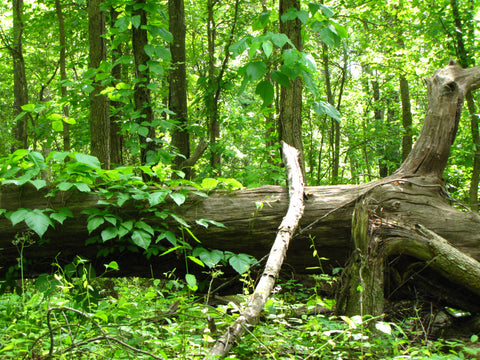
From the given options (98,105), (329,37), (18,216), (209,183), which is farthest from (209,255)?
(98,105)

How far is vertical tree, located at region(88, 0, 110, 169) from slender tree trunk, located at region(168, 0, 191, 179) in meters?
1.37

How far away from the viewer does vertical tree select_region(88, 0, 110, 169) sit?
495 cm

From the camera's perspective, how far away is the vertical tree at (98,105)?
16.2 feet

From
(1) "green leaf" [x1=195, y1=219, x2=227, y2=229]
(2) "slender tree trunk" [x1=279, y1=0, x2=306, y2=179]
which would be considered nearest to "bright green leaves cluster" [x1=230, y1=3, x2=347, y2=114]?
(2) "slender tree trunk" [x1=279, y1=0, x2=306, y2=179]

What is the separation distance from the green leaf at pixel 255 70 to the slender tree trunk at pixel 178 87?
10.4 feet

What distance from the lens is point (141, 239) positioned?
3.01m

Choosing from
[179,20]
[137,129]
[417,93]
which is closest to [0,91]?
[179,20]

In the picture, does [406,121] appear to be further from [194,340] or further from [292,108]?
[194,340]

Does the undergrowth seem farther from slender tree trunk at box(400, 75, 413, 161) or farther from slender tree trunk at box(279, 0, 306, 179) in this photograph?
slender tree trunk at box(400, 75, 413, 161)

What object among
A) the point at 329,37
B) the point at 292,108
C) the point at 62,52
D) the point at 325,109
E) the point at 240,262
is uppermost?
the point at 62,52

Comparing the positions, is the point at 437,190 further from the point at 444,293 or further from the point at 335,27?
the point at 335,27

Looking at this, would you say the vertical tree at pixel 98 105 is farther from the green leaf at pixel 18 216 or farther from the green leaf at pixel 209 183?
the green leaf at pixel 18 216

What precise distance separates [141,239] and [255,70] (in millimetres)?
1684

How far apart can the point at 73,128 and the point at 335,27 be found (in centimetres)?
572
